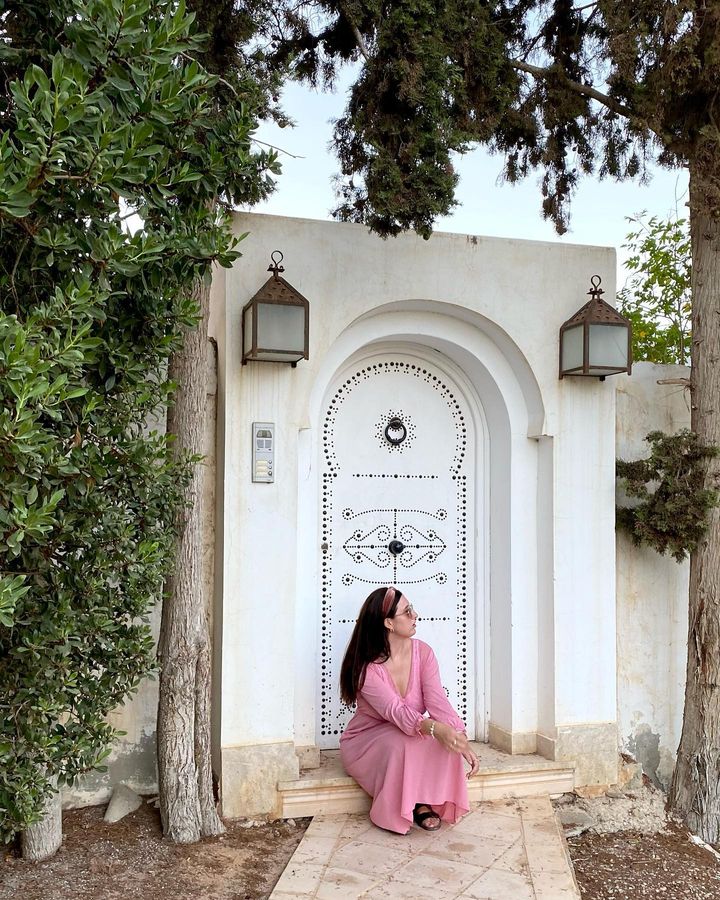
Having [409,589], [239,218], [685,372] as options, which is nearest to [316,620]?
[409,589]

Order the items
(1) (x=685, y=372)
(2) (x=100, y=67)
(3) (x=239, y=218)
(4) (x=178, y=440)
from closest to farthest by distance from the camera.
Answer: (2) (x=100, y=67), (4) (x=178, y=440), (3) (x=239, y=218), (1) (x=685, y=372)

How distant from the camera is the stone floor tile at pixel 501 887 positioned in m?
4.19

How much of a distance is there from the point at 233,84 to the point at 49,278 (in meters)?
1.60

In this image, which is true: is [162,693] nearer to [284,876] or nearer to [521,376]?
[284,876]

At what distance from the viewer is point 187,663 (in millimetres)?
4793

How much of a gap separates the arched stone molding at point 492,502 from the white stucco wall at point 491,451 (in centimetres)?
1

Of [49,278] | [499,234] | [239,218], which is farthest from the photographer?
[499,234]

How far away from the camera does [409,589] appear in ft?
20.1

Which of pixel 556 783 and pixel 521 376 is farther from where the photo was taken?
pixel 521 376

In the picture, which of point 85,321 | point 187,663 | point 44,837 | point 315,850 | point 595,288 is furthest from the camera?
point 595,288

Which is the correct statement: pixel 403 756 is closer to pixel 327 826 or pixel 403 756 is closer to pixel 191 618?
pixel 327 826

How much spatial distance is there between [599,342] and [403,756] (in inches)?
112

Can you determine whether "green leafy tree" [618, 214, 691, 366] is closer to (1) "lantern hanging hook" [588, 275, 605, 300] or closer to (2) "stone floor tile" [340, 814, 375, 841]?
(1) "lantern hanging hook" [588, 275, 605, 300]

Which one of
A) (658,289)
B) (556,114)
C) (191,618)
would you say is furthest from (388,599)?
(658,289)
